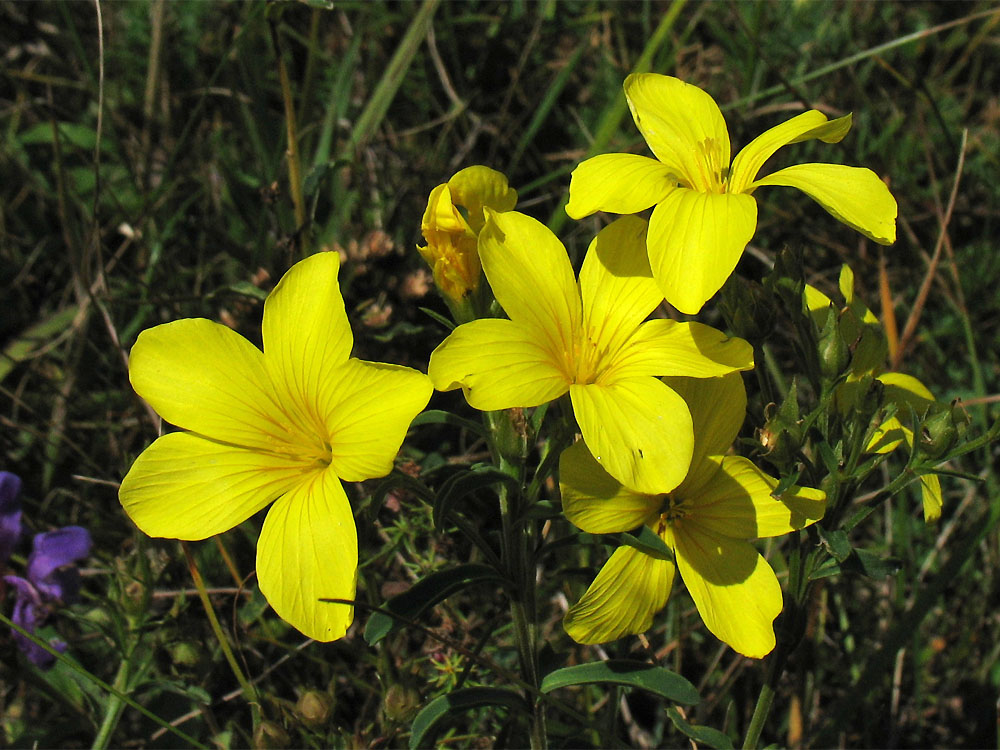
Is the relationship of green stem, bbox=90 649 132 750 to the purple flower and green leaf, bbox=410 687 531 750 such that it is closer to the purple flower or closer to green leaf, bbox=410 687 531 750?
the purple flower

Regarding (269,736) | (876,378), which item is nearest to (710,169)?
(876,378)

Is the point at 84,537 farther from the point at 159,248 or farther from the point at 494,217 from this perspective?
the point at 494,217

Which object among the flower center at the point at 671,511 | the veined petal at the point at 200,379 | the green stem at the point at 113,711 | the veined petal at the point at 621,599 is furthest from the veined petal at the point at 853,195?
the green stem at the point at 113,711

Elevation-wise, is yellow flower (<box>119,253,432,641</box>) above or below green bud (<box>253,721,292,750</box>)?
above

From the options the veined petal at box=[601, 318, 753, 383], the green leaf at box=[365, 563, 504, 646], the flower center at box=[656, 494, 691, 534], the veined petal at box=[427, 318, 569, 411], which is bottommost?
the green leaf at box=[365, 563, 504, 646]

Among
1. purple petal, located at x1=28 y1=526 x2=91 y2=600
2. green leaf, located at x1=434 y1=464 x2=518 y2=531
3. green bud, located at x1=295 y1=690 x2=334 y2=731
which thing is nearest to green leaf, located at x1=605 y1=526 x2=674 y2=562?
green leaf, located at x1=434 y1=464 x2=518 y2=531
